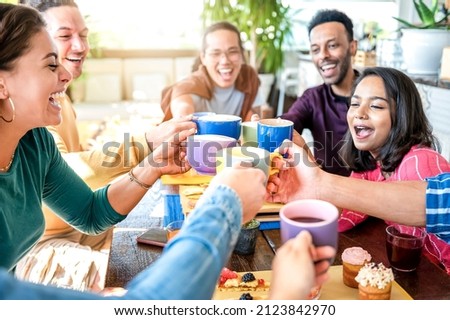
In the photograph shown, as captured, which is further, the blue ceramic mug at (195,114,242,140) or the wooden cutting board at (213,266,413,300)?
the blue ceramic mug at (195,114,242,140)

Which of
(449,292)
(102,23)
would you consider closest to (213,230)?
(449,292)

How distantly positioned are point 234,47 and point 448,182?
5.55ft

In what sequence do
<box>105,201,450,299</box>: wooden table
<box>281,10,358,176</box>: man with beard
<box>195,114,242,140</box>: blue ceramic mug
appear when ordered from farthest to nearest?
<box>281,10,358,176</box>: man with beard < <box>195,114,242,140</box>: blue ceramic mug < <box>105,201,450,299</box>: wooden table

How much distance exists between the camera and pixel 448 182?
3.95ft

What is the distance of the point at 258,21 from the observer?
15.1ft

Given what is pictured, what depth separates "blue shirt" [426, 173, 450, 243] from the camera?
3.96 ft

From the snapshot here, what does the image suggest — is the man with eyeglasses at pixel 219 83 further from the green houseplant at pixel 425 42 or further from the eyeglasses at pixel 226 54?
the green houseplant at pixel 425 42

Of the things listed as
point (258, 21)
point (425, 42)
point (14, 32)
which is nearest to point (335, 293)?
point (14, 32)

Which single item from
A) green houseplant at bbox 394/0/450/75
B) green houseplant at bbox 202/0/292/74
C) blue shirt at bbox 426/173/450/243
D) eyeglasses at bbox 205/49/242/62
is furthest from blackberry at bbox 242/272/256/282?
green houseplant at bbox 202/0/292/74

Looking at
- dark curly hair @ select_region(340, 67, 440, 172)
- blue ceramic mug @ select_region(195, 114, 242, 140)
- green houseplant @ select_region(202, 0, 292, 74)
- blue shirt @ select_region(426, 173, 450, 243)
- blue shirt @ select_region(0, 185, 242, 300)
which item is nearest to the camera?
blue shirt @ select_region(0, 185, 242, 300)

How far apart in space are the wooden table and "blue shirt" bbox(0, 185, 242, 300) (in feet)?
1.55

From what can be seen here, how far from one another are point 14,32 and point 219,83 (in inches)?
63.7

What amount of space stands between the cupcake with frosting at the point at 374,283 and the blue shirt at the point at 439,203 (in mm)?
278

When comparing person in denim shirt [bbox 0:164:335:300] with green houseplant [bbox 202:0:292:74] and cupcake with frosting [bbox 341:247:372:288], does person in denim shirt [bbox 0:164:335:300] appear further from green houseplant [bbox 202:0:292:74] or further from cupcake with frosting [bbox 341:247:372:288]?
green houseplant [bbox 202:0:292:74]
